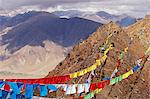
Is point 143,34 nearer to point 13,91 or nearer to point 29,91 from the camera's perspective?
point 29,91

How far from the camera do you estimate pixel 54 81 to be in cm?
7275

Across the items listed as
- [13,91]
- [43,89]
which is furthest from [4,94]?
[43,89]

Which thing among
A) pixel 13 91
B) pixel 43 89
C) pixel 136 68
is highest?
pixel 13 91

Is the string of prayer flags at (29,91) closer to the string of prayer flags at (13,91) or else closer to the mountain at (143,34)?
the string of prayer flags at (13,91)

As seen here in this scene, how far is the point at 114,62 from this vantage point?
9919 centimetres

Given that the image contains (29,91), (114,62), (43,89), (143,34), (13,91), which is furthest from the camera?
(143,34)

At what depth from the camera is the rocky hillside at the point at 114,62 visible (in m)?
94.4

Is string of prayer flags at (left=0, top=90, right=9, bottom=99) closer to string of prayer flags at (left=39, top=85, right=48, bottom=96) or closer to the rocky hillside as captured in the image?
string of prayer flags at (left=39, top=85, right=48, bottom=96)

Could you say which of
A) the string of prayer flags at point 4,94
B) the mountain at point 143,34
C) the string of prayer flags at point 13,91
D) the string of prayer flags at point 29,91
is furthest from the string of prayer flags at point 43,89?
the mountain at point 143,34

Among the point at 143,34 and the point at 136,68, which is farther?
the point at 143,34

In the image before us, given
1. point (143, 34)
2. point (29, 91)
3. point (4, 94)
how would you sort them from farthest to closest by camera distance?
1. point (143, 34)
2. point (29, 91)
3. point (4, 94)

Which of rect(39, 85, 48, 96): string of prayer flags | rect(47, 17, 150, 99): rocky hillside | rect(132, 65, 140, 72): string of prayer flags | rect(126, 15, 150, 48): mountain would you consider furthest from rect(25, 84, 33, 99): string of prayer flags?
rect(126, 15, 150, 48): mountain

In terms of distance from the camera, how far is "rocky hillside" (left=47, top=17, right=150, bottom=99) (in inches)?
3716

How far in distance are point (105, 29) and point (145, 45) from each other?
35.9ft
